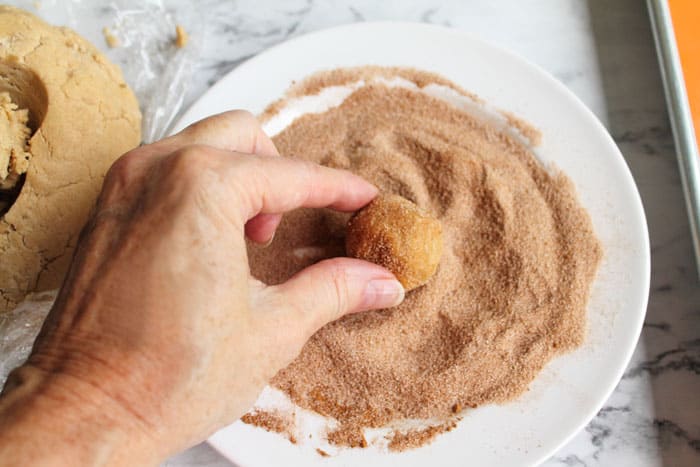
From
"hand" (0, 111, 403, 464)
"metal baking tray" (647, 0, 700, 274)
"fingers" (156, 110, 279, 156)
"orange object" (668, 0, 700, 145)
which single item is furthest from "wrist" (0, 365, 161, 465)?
"orange object" (668, 0, 700, 145)

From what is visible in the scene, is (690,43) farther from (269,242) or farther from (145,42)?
(145,42)

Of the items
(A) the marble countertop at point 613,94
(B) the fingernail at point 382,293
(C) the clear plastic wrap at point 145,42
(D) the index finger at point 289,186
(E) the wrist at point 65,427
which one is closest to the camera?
(E) the wrist at point 65,427

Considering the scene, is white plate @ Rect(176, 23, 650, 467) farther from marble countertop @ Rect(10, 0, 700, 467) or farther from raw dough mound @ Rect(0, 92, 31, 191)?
raw dough mound @ Rect(0, 92, 31, 191)

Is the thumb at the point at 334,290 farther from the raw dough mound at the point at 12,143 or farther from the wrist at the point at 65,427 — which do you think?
the raw dough mound at the point at 12,143

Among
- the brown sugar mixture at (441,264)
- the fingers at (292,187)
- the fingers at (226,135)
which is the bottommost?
the brown sugar mixture at (441,264)

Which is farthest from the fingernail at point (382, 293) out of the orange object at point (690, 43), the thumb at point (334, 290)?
the orange object at point (690, 43)

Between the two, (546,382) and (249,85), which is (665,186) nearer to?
(546,382)

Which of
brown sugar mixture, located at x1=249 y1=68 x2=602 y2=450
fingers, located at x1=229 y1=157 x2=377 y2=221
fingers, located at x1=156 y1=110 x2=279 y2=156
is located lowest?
brown sugar mixture, located at x1=249 y1=68 x2=602 y2=450

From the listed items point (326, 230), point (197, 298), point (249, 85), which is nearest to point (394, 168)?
point (326, 230)
